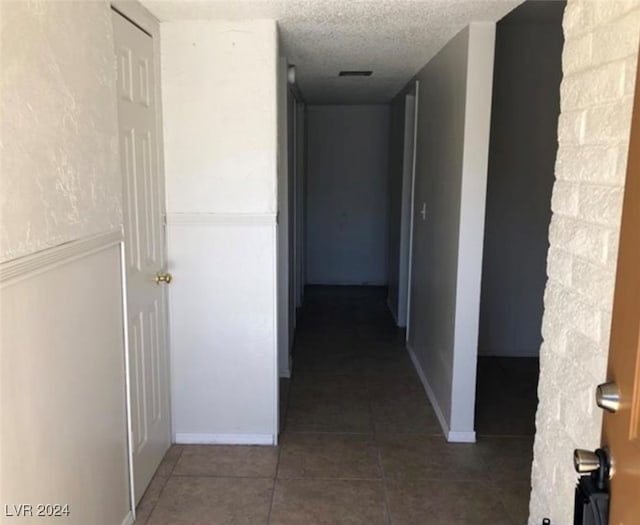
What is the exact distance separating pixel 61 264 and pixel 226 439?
1.60 meters

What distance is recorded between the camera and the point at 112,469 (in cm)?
203

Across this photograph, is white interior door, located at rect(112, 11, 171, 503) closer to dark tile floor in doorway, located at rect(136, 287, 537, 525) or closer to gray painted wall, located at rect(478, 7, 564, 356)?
→ dark tile floor in doorway, located at rect(136, 287, 537, 525)


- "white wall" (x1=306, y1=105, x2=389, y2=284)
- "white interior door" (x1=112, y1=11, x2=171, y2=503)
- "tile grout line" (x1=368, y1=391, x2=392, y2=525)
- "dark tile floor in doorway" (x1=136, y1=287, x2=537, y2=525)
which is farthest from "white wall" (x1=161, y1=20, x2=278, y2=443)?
"white wall" (x1=306, y1=105, x2=389, y2=284)

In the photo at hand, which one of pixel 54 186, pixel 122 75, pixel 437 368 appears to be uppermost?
pixel 122 75

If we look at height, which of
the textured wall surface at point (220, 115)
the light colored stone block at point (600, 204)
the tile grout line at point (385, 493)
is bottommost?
the tile grout line at point (385, 493)

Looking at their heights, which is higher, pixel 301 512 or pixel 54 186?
pixel 54 186

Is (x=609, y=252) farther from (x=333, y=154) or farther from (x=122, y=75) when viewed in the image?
(x=333, y=154)

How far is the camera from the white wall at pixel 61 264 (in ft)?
4.36

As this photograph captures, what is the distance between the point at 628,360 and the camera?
91cm

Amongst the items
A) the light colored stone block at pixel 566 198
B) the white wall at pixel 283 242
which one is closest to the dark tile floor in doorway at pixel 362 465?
the white wall at pixel 283 242

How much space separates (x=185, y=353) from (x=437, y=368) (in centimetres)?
145

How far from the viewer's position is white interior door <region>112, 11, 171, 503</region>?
218cm

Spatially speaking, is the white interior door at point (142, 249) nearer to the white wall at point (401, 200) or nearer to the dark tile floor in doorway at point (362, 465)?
the dark tile floor in doorway at point (362, 465)

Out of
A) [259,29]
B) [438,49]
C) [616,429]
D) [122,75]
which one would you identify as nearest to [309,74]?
[438,49]
